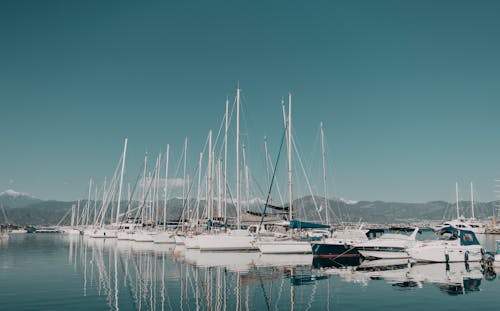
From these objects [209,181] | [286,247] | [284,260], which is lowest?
[284,260]

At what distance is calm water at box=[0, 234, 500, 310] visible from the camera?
20.5 metres

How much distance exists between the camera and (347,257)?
45188 millimetres

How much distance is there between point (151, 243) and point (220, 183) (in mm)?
22405

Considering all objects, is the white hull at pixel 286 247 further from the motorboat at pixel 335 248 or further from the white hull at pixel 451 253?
the white hull at pixel 451 253

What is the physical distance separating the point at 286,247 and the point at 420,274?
56.1ft

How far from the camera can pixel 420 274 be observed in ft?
103

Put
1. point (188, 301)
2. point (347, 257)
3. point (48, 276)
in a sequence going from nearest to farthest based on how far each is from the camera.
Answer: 1. point (188, 301)
2. point (48, 276)
3. point (347, 257)

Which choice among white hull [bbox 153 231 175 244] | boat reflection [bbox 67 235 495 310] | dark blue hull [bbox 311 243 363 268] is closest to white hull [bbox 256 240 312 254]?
dark blue hull [bbox 311 243 363 268]

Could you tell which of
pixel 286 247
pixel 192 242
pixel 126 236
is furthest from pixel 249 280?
pixel 126 236

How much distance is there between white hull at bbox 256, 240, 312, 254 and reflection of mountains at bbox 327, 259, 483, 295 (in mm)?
7686

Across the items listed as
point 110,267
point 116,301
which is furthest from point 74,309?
point 110,267

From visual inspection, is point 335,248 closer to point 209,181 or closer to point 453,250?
point 453,250

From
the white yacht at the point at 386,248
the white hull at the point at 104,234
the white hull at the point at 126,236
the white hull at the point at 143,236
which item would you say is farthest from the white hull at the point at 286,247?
the white hull at the point at 104,234

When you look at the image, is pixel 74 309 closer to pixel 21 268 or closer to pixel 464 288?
pixel 21 268
